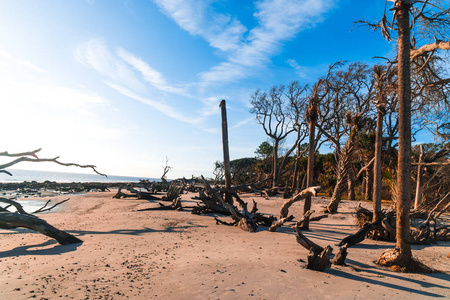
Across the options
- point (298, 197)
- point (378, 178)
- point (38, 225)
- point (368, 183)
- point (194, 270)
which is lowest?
point (194, 270)

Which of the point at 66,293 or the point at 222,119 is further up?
the point at 222,119

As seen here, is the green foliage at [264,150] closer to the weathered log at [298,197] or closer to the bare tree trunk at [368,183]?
the bare tree trunk at [368,183]

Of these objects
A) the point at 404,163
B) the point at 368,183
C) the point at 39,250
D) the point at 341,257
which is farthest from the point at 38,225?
the point at 368,183

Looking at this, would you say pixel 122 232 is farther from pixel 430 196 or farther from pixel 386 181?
pixel 386 181

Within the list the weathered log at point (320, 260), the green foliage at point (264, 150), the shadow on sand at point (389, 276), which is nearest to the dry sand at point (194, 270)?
the shadow on sand at point (389, 276)

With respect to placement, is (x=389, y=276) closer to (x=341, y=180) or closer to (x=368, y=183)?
(x=341, y=180)

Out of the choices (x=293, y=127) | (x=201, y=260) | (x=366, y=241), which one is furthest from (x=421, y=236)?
(x=293, y=127)

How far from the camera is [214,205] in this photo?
1220cm

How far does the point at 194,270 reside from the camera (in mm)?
4742

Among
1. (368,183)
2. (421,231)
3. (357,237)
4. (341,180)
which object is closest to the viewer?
(357,237)

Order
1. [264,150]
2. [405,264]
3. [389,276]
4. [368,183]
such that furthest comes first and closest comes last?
[264,150]
[368,183]
[405,264]
[389,276]

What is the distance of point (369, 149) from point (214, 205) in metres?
16.4

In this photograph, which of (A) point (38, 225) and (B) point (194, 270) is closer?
(B) point (194, 270)

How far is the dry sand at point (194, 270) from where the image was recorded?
389 cm
